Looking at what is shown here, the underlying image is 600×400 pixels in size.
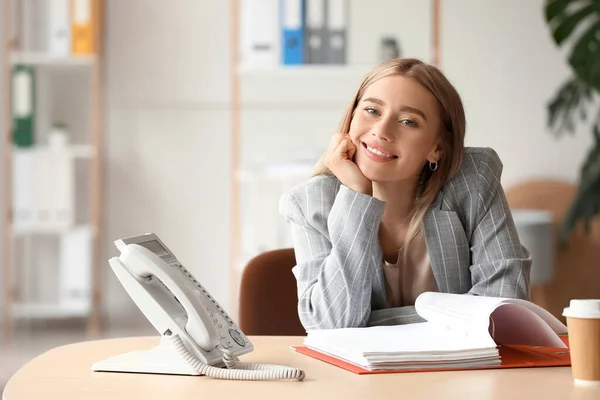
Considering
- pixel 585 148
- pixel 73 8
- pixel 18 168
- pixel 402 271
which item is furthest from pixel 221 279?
pixel 402 271

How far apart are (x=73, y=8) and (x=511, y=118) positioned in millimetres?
2188

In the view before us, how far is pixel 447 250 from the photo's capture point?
1.67 m

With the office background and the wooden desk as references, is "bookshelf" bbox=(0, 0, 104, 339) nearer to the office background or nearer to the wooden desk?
the office background

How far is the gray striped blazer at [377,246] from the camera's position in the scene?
1.57 meters

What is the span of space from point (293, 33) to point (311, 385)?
305 centimetres

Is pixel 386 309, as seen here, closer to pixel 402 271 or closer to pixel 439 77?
pixel 402 271

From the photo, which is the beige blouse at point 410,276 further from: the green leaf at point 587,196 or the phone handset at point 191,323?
the green leaf at point 587,196

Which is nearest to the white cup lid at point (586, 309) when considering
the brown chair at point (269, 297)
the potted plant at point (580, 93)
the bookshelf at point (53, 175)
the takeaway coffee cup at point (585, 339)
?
the takeaway coffee cup at point (585, 339)

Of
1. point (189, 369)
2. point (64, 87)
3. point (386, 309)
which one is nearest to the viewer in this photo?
point (189, 369)

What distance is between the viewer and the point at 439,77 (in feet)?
5.67

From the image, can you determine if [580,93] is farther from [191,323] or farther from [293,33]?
[191,323]

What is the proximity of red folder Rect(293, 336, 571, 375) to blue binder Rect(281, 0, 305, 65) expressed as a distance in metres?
2.77

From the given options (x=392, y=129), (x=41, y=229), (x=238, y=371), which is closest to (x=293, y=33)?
(x=41, y=229)

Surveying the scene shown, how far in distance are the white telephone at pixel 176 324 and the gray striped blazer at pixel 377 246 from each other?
394 millimetres
